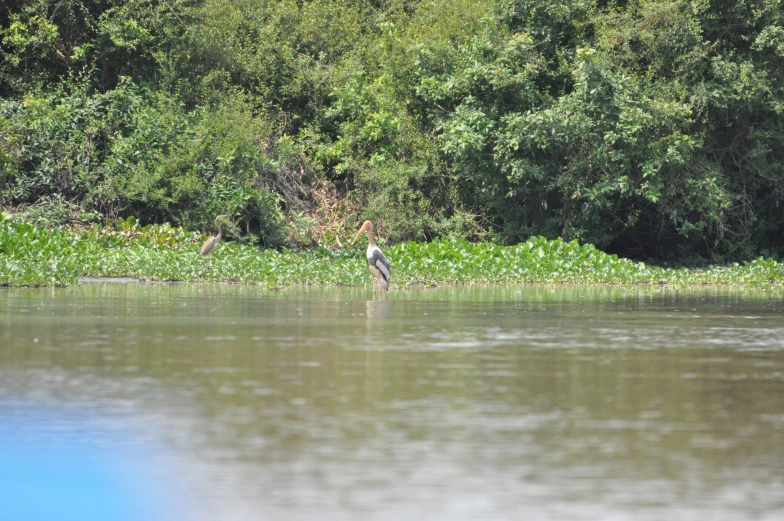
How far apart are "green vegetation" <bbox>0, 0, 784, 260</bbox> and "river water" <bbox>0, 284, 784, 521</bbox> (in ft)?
42.0

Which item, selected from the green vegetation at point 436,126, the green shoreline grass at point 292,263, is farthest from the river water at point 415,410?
the green vegetation at point 436,126

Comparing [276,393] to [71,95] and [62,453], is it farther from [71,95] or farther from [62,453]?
[71,95]

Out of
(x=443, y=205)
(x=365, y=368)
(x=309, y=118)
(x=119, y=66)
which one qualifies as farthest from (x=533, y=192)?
(x=365, y=368)

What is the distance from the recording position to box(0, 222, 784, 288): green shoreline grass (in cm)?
2189

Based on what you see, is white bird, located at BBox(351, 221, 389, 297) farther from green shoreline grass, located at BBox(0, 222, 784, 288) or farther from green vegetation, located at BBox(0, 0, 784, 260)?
green vegetation, located at BBox(0, 0, 784, 260)

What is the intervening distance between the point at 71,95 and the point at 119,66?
1397mm

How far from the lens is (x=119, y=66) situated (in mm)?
29625

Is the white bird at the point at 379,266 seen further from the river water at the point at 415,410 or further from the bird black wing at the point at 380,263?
the river water at the point at 415,410

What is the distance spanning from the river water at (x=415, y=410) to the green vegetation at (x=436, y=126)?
42.0 ft

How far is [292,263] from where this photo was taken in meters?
24.3

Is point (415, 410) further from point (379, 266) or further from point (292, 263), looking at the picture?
point (292, 263)

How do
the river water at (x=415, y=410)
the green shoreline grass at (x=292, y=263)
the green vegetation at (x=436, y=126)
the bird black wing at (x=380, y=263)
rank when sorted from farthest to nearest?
the green vegetation at (x=436, y=126), the green shoreline grass at (x=292, y=263), the bird black wing at (x=380, y=263), the river water at (x=415, y=410)

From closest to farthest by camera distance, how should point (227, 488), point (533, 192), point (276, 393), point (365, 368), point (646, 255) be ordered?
point (227, 488)
point (276, 393)
point (365, 368)
point (533, 192)
point (646, 255)

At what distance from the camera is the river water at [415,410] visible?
5.64 m
